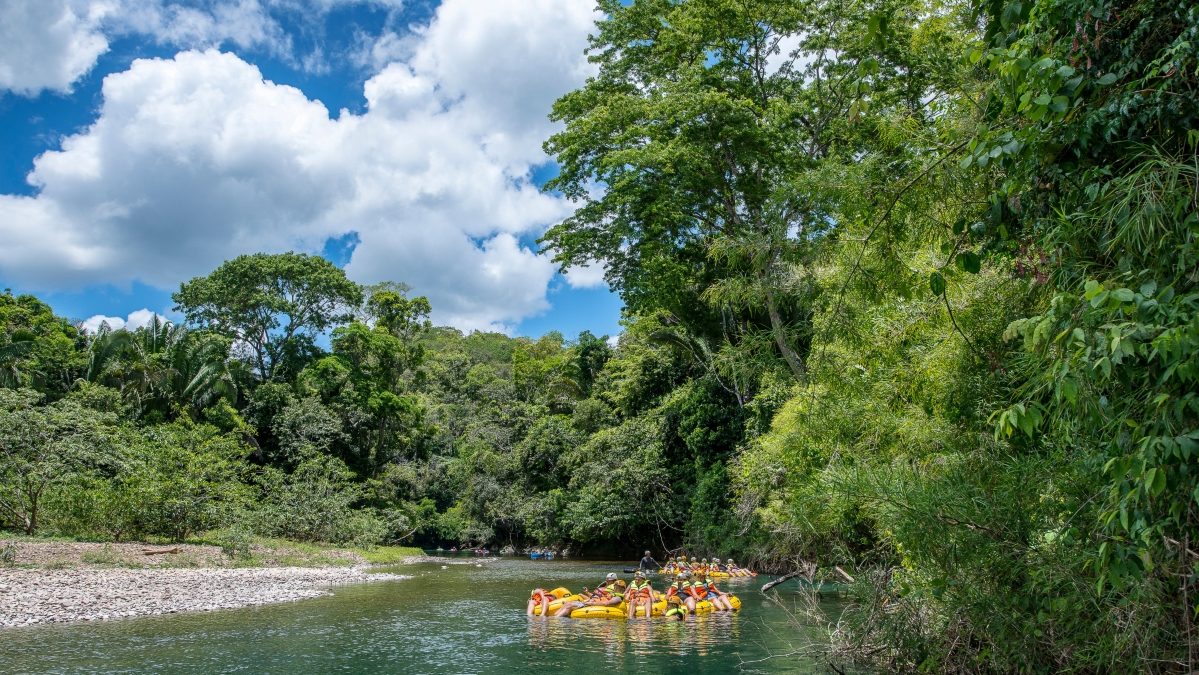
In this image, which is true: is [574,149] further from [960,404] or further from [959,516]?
[959,516]

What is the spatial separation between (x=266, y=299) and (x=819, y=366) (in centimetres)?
3142

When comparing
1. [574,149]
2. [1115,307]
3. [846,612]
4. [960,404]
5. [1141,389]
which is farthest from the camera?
[574,149]

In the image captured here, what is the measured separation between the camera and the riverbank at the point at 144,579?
37.0ft

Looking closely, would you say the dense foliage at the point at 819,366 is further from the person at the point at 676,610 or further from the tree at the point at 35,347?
the person at the point at 676,610

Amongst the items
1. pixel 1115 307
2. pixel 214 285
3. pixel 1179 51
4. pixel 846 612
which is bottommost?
pixel 846 612

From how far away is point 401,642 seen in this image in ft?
33.4

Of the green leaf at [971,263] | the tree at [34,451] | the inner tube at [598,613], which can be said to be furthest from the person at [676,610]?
the tree at [34,451]

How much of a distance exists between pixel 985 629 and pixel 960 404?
8.57ft

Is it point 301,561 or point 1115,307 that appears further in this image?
point 301,561

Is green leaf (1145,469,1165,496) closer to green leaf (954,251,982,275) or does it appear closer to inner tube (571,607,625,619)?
green leaf (954,251,982,275)

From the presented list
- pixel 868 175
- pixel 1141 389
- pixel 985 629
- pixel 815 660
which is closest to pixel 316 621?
pixel 815 660

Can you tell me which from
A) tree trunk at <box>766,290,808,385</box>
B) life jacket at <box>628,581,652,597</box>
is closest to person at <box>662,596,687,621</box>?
life jacket at <box>628,581,652,597</box>

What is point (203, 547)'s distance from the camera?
20.0 meters

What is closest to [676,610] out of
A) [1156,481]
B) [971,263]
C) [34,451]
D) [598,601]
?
[598,601]
